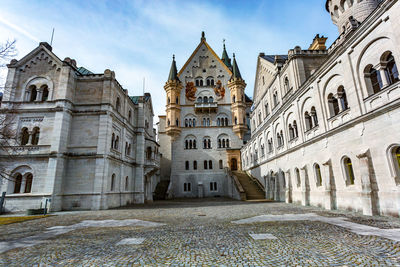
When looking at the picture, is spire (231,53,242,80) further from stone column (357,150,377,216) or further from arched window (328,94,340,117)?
stone column (357,150,377,216)

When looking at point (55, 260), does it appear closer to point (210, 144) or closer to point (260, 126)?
point (260, 126)

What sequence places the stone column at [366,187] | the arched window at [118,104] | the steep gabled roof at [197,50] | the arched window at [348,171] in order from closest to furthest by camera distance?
the stone column at [366,187], the arched window at [348,171], the arched window at [118,104], the steep gabled roof at [197,50]

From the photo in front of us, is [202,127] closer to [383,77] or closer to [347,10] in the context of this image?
[347,10]

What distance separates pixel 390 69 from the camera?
37.2 ft

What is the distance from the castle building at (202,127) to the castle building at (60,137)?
17.4m

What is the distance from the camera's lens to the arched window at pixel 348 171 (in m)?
14.0

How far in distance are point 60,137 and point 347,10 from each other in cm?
3312

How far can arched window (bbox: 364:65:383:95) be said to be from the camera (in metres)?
12.1

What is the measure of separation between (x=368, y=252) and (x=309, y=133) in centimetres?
1454

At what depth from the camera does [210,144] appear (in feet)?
146

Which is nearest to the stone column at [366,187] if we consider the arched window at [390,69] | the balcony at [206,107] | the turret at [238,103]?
the arched window at [390,69]

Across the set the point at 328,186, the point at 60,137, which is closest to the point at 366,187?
the point at 328,186

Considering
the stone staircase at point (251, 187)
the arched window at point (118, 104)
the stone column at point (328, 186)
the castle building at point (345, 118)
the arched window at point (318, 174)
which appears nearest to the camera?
the castle building at point (345, 118)

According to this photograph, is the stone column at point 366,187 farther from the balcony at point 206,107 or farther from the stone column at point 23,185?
the balcony at point 206,107
